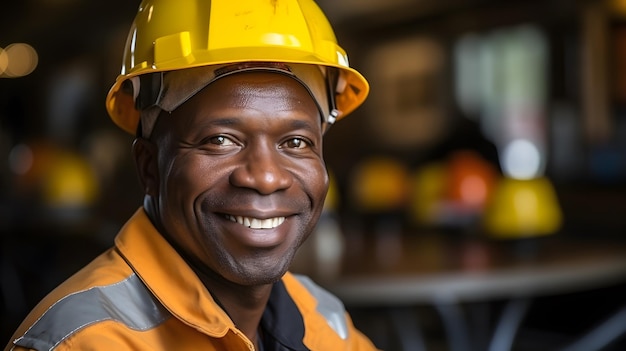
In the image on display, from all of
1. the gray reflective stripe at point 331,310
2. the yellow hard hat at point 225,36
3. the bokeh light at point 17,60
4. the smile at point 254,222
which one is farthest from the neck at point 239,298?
the bokeh light at point 17,60

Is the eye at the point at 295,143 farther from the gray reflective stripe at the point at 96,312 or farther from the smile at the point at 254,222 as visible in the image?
the gray reflective stripe at the point at 96,312

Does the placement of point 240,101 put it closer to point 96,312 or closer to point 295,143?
point 295,143

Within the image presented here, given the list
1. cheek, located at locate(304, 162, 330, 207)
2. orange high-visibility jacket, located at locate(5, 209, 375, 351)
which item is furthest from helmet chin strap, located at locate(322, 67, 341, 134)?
orange high-visibility jacket, located at locate(5, 209, 375, 351)

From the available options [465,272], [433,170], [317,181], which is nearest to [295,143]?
[317,181]

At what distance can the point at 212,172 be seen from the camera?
1.17 meters

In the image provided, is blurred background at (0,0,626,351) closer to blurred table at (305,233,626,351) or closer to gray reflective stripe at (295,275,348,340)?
blurred table at (305,233,626,351)

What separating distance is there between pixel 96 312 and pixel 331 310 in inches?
23.0

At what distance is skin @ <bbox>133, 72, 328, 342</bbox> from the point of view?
3.82ft

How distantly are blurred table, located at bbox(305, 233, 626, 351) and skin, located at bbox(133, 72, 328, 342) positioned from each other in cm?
164

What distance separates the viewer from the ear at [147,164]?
1.29 metres

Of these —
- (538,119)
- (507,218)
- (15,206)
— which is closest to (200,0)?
(507,218)

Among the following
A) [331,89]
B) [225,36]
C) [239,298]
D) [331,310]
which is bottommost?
[331,310]

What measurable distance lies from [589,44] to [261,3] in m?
5.67

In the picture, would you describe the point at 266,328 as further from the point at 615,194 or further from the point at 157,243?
the point at 615,194
